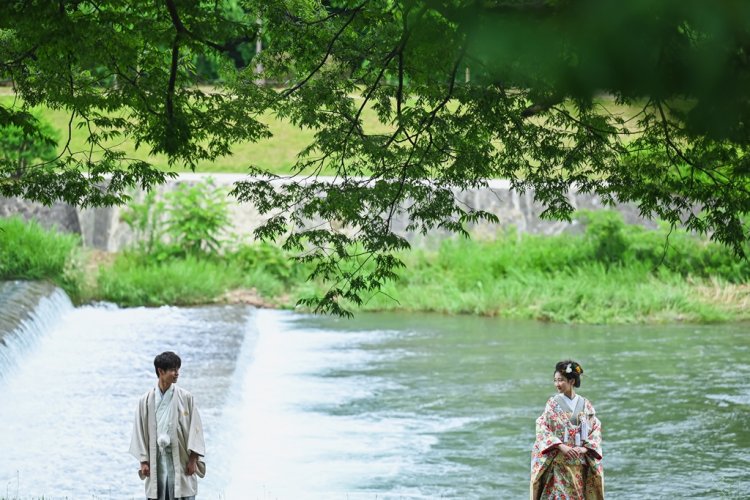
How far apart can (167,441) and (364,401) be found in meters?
7.47

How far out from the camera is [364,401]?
48.0 ft

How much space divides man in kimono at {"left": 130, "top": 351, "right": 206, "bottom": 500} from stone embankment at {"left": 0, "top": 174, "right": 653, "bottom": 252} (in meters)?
16.5

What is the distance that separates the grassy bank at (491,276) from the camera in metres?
21.1

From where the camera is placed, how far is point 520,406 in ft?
47.7

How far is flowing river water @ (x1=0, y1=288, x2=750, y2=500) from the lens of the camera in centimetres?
1112

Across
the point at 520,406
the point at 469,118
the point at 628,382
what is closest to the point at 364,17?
the point at 469,118

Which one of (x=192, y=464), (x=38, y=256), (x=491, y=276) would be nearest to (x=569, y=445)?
(x=192, y=464)

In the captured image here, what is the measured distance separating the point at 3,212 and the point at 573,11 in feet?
74.3

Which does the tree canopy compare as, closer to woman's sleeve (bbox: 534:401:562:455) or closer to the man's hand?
woman's sleeve (bbox: 534:401:562:455)

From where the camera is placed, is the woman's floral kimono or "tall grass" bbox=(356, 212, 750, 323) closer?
the woman's floral kimono

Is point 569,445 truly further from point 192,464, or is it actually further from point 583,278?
point 583,278

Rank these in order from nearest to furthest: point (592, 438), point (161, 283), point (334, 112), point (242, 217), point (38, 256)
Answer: point (592, 438)
point (334, 112)
point (38, 256)
point (161, 283)
point (242, 217)

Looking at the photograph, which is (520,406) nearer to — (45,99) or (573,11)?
(45,99)

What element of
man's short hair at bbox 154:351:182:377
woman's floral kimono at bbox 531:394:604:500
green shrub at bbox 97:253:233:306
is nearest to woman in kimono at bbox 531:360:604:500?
woman's floral kimono at bbox 531:394:604:500
